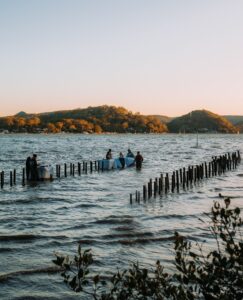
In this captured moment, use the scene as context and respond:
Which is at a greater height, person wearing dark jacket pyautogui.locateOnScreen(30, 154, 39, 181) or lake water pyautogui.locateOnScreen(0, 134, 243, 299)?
person wearing dark jacket pyautogui.locateOnScreen(30, 154, 39, 181)

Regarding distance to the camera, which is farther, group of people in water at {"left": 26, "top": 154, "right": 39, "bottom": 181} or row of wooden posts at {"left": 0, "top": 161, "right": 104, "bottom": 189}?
group of people in water at {"left": 26, "top": 154, "right": 39, "bottom": 181}

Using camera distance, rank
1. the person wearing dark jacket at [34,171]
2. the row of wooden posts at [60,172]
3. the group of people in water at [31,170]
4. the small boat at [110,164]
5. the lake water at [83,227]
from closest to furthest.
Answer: the lake water at [83,227], the row of wooden posts at [60,172], the group of people in water at [31,170], the person wearing dark jacket at [34,171], the small boat at [110,164]

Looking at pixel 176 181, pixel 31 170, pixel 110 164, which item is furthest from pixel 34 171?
pixel 110 164

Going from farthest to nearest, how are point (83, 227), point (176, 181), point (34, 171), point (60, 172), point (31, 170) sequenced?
1. point (60, 172)
2. point (176, 181)
3. point (34, 171)
4. point (31, 170)
5. point (83, 227)

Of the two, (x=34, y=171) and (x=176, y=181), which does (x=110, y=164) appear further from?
(x=34, y=171)

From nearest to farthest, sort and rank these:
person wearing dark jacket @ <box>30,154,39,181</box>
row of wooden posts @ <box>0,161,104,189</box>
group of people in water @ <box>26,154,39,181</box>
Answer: row of wooden posts @ <box>0,161,104,189</box>, group of people in water @ <box>26,154,39,181</box>, person wearing dark jacket @ <box>30,154,39,181</box>

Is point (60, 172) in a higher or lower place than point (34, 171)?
lower

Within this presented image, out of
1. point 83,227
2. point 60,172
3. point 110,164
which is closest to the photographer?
point 83,227

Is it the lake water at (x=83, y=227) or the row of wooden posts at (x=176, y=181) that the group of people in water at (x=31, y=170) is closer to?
the lake water at (x=83, y=227)

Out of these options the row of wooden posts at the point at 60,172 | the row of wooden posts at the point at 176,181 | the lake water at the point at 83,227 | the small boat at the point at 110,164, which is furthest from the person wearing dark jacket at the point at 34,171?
the small boat at the point at 110,164

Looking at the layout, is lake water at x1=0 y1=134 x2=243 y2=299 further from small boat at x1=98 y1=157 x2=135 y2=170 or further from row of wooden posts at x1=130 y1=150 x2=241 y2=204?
small boat at x1=98 y1=157 x2=135 y2=170

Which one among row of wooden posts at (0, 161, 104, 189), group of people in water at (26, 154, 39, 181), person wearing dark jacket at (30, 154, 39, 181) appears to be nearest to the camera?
row of wooden posts at (0, 161, 104, 189)

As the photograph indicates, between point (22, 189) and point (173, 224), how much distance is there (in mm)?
17144

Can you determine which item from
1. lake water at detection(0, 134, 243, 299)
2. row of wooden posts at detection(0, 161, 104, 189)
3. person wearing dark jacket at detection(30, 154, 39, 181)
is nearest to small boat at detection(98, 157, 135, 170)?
row of wooden posts at detection(0, 161, 104, 189)
